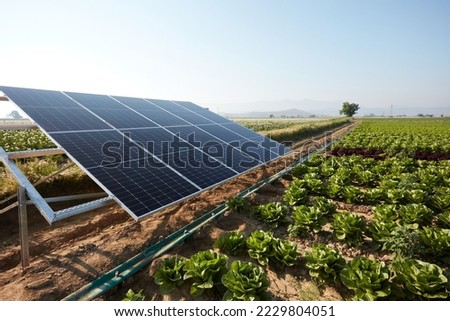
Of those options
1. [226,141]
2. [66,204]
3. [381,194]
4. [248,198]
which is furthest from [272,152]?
[66,204]

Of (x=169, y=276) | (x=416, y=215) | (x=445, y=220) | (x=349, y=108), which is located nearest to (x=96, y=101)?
(x=169, y=276)

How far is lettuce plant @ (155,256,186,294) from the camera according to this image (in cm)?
466

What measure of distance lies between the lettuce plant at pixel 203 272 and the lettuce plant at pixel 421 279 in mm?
3115

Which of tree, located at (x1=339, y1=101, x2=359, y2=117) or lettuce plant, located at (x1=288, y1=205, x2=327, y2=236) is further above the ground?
tree, located at (x1=339, y1=101, x2=359, y2=117)

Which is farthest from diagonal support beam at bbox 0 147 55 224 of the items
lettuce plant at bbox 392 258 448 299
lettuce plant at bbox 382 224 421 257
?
lettuce plant at bbox 382 224 421 257

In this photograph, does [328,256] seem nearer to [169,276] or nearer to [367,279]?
[367,279]

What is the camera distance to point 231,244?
590 centimetres

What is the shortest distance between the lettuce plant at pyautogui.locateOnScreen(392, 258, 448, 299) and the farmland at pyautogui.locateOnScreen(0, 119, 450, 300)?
0.05 ft

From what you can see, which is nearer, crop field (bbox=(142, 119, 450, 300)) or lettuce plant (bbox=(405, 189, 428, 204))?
crop field (bbox=(142, 119, 450, 300))

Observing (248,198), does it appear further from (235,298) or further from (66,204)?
(66,204)

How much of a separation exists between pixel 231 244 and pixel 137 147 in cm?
378

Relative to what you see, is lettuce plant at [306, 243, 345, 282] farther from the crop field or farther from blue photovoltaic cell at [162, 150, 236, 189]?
blue photovoltaic cell at [162, 150, 236, 189]

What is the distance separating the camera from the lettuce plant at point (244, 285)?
4.21 meters

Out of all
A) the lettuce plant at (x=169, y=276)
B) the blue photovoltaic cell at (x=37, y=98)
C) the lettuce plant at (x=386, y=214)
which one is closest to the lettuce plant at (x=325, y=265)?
the lettuce plant at (x=169, y=276)
